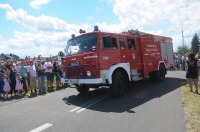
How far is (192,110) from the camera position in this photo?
309 inches

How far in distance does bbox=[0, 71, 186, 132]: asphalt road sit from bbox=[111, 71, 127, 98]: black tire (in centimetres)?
24

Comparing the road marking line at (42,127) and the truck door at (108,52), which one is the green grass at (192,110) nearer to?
the truck door at (108,52)

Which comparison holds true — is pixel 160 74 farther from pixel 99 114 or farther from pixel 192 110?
pixel 99 114

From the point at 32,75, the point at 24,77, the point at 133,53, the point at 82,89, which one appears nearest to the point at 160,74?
the point at 133,53

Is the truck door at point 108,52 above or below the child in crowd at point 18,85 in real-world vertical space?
above

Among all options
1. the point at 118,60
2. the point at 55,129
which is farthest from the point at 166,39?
the point at 55,129

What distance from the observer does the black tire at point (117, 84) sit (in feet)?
33.2

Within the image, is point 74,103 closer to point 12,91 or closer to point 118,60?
point 118,60

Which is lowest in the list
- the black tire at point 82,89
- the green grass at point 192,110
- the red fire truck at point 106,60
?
the green grass at point 192,110

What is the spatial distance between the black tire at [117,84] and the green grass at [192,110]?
2457 millimetres

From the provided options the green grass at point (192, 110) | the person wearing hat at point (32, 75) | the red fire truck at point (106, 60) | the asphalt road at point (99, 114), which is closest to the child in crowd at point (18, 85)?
the person wearing hat at point (32, 75)

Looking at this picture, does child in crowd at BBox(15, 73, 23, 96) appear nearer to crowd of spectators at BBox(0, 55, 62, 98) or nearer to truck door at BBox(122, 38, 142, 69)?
crowd of spectators at BBox(0, 55, 62, 98)

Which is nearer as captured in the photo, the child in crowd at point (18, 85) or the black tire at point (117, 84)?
the black tire at point (117, 84)

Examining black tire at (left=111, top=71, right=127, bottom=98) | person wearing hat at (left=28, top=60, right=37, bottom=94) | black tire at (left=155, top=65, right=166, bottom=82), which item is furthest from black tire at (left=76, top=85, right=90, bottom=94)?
black tire at (left=155, top=65, right=166, bottom=82)
